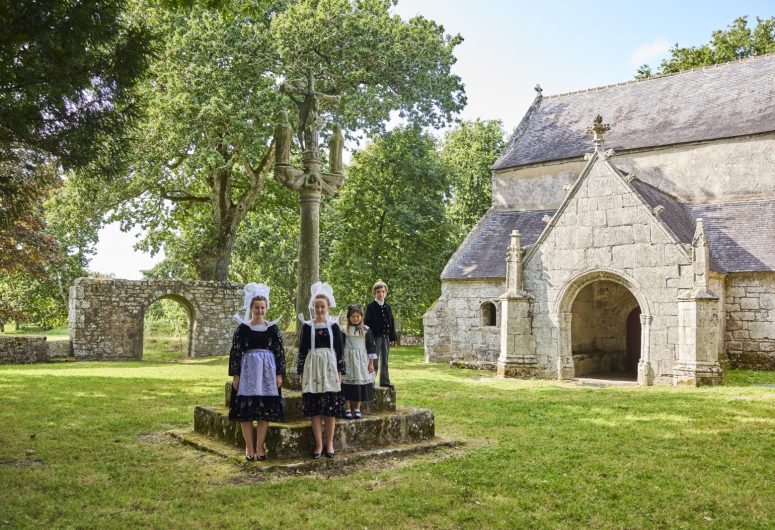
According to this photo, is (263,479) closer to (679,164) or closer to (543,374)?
(543,374)

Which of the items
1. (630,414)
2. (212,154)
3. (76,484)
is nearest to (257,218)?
(212,154)

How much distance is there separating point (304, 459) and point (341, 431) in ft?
2.03

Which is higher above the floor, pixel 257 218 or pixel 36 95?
pixel 257 218

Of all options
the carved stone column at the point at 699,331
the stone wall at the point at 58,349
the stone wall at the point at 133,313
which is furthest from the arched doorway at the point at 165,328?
the carved stone column at the point at 699,331

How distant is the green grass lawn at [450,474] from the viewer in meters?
5.04

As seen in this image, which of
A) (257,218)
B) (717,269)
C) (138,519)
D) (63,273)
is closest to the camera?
(138,519)

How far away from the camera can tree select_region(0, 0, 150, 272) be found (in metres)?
6.28

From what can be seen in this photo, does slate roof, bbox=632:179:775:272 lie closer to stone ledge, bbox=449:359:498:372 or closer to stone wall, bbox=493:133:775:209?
stone wall, bbox=493:133:775:209

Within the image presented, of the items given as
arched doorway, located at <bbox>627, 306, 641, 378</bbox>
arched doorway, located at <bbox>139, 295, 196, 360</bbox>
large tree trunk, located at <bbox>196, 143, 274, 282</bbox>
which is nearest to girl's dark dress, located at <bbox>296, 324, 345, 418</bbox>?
arched doorway, located at <bbox>627, 306, 641, 378</bbox>

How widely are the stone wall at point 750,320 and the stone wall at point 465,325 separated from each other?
6292mm

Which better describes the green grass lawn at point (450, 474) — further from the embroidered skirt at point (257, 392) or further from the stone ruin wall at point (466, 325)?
the stone ruin wall at point (466, 325)

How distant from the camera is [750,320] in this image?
52.7ft

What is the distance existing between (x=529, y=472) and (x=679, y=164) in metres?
15.9

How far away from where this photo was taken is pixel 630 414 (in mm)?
10094
